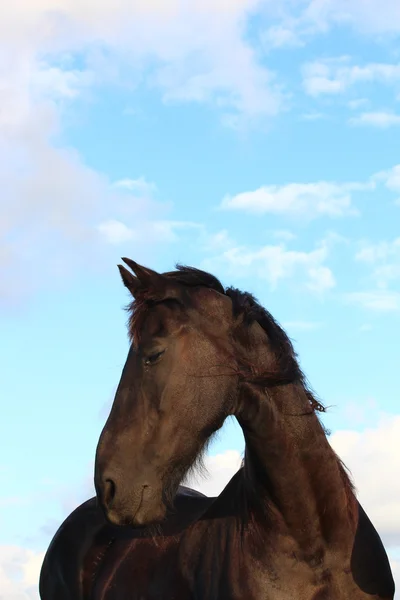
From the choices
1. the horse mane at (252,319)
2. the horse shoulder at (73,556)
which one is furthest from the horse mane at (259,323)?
the horse shoulder at (73,556)

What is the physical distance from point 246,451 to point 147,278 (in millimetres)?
→ 1317

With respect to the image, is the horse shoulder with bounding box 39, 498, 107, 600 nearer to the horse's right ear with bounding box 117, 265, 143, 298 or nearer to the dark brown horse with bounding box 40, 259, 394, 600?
the dark brown horse with bounding box 40, 259, 394, 600

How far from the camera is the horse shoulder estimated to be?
24.5 ft

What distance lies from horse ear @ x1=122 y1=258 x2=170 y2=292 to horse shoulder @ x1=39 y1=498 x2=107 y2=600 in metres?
2.64

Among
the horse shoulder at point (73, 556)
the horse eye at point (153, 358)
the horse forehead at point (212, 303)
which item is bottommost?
the horse shoulder at point (73, 556)

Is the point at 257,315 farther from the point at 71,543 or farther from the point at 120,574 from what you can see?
the point at 71,543

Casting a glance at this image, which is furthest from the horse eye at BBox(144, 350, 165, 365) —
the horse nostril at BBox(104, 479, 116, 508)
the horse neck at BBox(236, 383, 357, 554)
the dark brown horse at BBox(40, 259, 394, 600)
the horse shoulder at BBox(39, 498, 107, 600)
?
the horse shoulder at BBox(39, 498, 107, 600)

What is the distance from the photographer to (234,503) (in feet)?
20.5

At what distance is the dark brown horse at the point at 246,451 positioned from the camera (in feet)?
18.0

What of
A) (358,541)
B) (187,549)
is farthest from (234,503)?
(358,541)

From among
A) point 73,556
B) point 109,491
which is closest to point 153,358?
point 109,491

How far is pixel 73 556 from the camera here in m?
7.60

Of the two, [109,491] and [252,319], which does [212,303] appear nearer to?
[252,319]

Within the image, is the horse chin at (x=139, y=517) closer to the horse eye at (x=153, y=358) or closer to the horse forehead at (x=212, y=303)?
the horse eye at (x=153, y=358)
